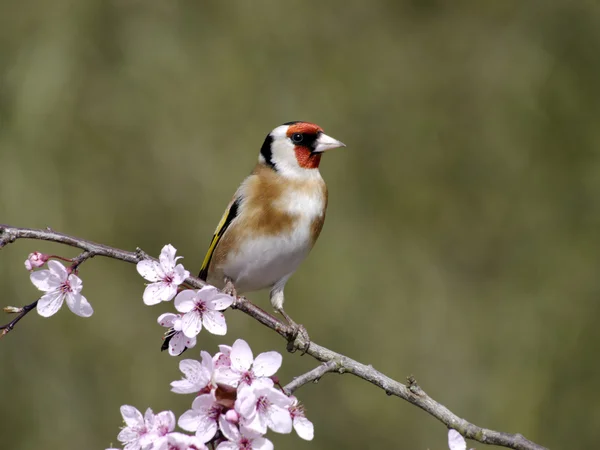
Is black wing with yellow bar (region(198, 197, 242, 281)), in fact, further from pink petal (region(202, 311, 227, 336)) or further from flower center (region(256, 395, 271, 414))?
flower center (region(256, 395, 271, 414))

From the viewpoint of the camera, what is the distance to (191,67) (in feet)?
21.7

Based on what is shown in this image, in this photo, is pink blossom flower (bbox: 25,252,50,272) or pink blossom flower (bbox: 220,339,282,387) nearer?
pink blossom flower (bbox: 220,339,282,387)

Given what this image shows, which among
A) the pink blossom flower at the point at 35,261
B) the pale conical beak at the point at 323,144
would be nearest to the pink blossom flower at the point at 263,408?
the pink blossom flower at the point at 35,261

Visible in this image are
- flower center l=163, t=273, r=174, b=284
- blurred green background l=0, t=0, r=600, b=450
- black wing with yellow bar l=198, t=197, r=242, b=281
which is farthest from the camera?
blurred green background l=0, t=0, r=600, b=450

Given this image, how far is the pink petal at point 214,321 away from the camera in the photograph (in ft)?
6.00

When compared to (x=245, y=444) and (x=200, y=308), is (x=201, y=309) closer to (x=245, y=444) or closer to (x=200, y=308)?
(x=200, y=308)

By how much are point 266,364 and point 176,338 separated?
320mm

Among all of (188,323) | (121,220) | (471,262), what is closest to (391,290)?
(471,262)

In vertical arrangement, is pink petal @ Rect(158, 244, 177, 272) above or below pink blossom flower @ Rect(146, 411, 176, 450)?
above

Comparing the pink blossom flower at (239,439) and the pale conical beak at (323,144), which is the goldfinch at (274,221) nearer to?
the pale conical beak at (323,144)

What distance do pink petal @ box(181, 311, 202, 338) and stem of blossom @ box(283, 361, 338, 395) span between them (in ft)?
0.77

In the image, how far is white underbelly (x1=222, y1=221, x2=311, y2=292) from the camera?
2.95 metres

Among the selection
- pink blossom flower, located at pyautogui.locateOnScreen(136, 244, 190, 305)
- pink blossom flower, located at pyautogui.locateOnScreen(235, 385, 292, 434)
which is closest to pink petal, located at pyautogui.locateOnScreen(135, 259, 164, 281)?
pink blossom flower, located at pyautogui.locateOnScreen(136, 244, 190, 305)

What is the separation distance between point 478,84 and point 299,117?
5.56ft
